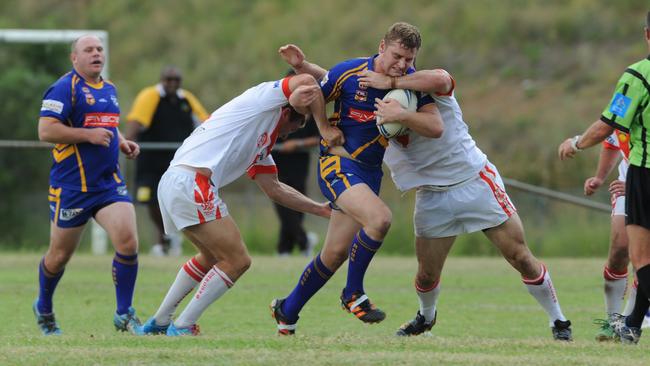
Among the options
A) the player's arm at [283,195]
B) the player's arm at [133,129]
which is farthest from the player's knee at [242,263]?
the player's arm at [133,129]

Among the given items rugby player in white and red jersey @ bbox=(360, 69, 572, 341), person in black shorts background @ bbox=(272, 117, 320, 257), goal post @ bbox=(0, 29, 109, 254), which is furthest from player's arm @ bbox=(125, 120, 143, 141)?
rugby player in white and red jersey @ bbox=(360, 69, 572, 341)

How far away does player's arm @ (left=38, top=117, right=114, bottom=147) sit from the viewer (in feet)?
30.2

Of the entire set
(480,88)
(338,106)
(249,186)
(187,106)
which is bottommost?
(249,186)

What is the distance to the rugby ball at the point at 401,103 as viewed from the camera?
8.03m

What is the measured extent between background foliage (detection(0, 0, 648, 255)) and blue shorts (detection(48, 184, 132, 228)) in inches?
358

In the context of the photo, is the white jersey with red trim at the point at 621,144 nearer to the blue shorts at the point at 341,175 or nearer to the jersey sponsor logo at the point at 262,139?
the blue shorts at the point at 341,175

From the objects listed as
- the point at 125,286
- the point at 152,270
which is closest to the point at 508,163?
the point at 152,270

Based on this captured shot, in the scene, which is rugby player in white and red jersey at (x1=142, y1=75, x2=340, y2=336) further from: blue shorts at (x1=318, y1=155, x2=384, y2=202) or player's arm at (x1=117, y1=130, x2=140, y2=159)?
player's arm at (x1=117, y1=130, x2=140, y2=159)

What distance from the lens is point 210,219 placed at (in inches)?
327

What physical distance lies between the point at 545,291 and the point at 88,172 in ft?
11.0

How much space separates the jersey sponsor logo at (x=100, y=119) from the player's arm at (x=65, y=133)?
0.10 metres

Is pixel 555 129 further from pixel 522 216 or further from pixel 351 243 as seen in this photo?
pixel 351 243

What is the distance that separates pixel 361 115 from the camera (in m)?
8.30

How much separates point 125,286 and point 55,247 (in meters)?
0.61
